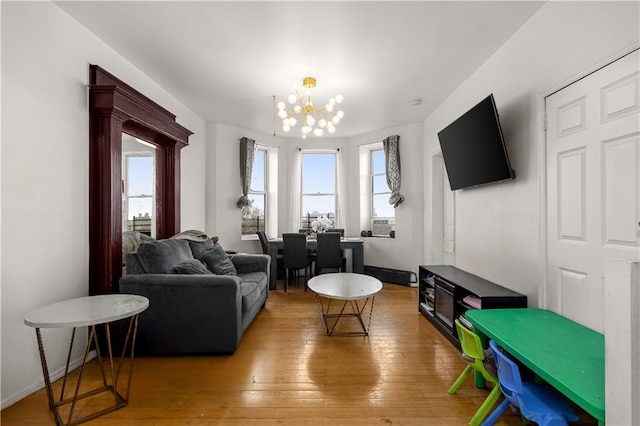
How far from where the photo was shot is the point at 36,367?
6.49ft

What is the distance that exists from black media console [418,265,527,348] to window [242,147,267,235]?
10.8 feet

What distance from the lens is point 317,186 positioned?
19.9ft

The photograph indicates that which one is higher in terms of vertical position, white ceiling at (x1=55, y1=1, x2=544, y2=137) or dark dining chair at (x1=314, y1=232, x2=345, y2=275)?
white ceiling at (x1=55, y1=1, x2=544, y2=137)

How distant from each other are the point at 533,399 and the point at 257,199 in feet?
16.4

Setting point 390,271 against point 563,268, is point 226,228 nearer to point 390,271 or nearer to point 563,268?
point 390,271

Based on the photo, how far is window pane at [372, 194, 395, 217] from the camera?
5484 millimetres

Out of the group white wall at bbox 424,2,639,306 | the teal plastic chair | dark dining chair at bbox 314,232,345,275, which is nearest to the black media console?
white wall at bbox 424,2,639,306

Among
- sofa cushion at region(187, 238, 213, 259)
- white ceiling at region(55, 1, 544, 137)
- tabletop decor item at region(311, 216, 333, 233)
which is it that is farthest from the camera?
tabletop decor item at region(311, 216, 333, 233)

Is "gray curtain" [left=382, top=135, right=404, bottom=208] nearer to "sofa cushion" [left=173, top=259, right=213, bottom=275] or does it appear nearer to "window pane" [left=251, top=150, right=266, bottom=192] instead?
"window pane" [left=251, top=150, right=266, bottom=192]

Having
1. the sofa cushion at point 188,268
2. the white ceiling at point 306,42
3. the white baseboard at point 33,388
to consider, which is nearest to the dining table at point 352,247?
the sofa cushion at point 188,268

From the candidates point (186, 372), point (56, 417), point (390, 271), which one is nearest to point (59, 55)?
point (56, 417)

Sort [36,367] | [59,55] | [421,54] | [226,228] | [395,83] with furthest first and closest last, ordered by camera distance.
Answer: [226,228] → [395,83] → [421,54] → [59,55] → [36,367]

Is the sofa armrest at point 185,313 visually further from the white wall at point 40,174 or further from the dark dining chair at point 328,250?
the dark dining chair at point 328,250

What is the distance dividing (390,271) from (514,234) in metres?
2.86
